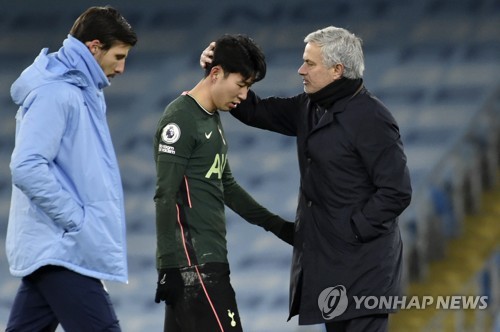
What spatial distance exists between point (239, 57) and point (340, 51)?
33 cm

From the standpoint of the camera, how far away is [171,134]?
3379 millimetres

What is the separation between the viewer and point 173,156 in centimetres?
336

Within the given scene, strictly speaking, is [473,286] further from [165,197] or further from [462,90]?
[165,197]

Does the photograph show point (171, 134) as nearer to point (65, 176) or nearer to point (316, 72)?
point (65, 176)

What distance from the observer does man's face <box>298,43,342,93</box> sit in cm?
358

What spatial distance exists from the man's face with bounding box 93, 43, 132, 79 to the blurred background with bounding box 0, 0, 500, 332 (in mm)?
3685

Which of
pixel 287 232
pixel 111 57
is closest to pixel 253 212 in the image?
pixel 287 232

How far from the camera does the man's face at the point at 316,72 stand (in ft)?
11.8

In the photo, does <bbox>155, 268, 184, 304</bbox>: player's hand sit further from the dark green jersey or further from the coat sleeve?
the coat sleeve

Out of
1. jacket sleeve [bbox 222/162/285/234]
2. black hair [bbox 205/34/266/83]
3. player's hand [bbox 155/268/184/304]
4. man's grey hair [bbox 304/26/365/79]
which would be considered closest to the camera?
player's hand [bbox 155/268/184/304]

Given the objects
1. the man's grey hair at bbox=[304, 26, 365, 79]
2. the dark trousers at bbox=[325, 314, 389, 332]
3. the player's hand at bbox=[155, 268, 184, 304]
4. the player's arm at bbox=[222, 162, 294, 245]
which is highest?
the man's grey hair at bbox=[304, 26, 365, 79]

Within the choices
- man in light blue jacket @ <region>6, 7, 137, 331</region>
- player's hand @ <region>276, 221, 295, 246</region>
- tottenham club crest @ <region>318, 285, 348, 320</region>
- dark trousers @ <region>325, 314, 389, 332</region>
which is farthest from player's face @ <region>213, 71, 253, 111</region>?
dark trousers @ <region>325, 314, 389, 332</region>

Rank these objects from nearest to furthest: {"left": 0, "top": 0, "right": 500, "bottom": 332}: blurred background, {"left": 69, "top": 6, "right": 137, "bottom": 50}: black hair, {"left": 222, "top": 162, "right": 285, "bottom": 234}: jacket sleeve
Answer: {"left": 69, "top": 6, "right": 137, "bottom": 50}: black hair → {"left": 222, "top": 162, "right": 285, "bottom": 234}: jacket sleeve → {"left": 0, "top": 0, "right": 500, "bottom": 332}: blurred background

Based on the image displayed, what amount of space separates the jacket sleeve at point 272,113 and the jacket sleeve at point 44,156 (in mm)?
892
